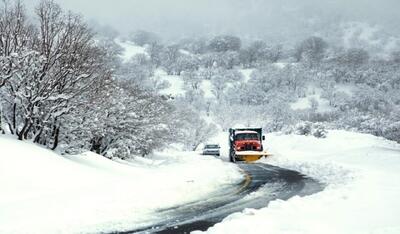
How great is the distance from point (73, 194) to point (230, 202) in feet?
14.8

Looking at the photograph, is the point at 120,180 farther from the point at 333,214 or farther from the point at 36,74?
the point at 333,214

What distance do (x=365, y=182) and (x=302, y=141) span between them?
40.9 metres

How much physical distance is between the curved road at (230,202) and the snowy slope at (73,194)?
53cm

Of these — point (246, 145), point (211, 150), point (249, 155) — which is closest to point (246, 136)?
point (246, 145)

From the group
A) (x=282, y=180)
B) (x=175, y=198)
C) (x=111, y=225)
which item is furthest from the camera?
(x=282, y=180)

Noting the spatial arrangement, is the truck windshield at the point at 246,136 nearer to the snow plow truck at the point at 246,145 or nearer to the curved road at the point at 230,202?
the snow plow truck at the point at 246,145

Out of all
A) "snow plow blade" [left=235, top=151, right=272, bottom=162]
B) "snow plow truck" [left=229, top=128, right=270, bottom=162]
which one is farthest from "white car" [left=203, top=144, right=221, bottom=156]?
"snow plow blade" [left=235, top=151, right=272, bottom=162]

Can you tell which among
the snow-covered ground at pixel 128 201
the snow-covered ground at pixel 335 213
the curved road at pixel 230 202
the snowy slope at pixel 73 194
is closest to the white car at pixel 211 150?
the curved road at pixel 230 202

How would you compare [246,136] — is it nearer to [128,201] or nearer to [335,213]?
[128,201]

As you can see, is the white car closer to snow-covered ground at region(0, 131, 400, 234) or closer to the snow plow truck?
the snow plow truck

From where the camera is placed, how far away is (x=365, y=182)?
18.1 metres

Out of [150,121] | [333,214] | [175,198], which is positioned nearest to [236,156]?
[150,121]

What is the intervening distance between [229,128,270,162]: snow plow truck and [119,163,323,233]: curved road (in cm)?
1574

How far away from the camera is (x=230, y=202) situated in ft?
45.9
